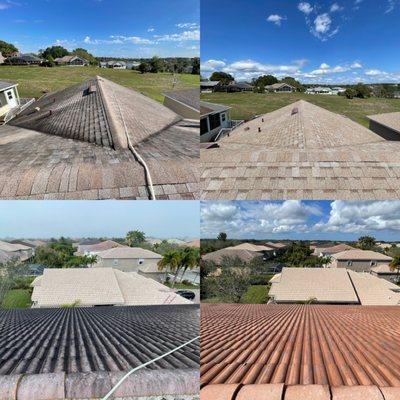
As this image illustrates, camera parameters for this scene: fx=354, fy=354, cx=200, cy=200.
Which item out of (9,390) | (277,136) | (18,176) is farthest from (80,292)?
(9,390)

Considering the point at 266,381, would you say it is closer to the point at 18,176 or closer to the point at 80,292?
the point at 18,176

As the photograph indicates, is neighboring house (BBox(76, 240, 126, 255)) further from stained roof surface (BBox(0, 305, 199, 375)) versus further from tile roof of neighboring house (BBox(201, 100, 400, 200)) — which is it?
stained roof surface (BBox(0, 305, 199, 375))

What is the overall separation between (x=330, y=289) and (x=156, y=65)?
1285 inches

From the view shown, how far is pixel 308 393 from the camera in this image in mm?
2262

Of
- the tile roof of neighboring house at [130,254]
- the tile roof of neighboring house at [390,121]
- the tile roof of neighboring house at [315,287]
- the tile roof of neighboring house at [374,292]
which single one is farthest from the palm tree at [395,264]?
the tile roof of neighboring house at [130,254]

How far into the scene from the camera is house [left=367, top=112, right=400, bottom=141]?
52.5 feet

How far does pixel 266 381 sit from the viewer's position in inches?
102

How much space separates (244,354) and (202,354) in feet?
1.41

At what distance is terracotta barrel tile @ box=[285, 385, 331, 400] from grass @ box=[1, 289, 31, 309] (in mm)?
22481

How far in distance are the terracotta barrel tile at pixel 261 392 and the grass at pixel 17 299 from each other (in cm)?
2229

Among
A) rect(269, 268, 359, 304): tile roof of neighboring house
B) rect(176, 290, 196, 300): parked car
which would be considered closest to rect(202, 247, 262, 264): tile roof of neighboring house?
rect(176, 290, 196, 300): parked car

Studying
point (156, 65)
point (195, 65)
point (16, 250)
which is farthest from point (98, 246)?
point (195, 65)

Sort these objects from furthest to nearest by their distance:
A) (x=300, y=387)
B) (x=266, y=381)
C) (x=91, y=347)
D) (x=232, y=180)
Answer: (x=232, y=180) < (x=91, y=347) < (x=266, y=381) < (x=300, y=387)

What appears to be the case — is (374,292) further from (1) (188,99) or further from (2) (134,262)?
(2) (134,262)
